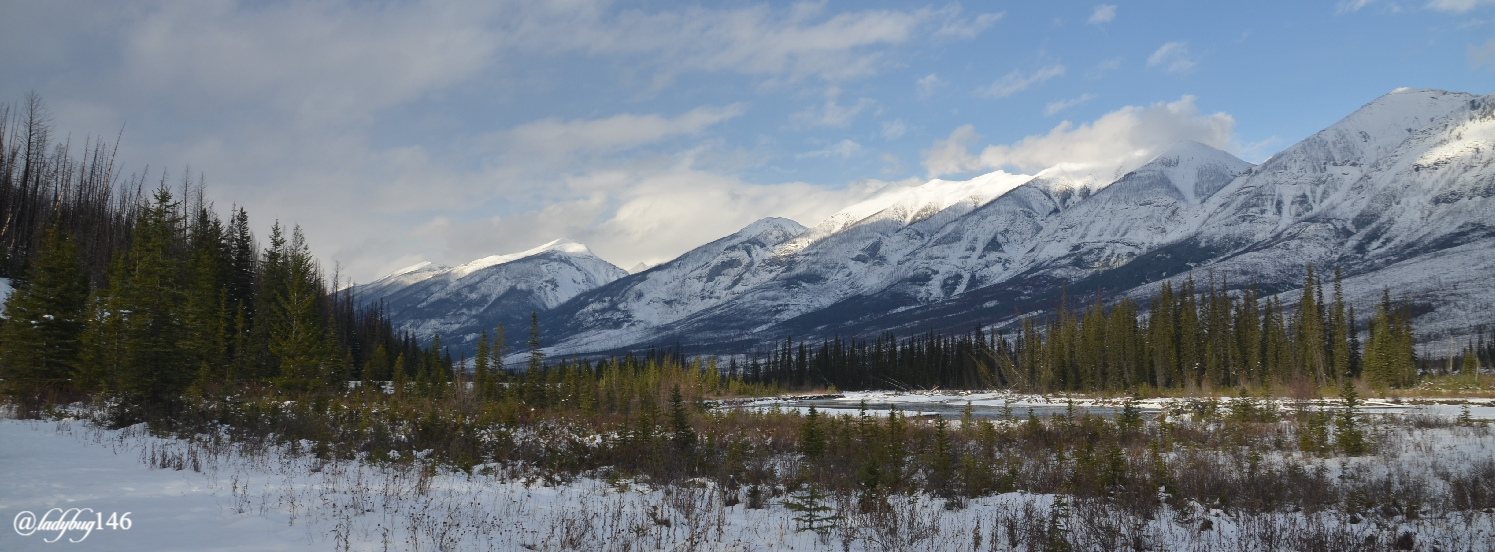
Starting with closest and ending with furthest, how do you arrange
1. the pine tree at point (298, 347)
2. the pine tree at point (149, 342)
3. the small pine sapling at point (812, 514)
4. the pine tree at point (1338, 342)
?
the small pine sapling at point (812, 514), the pine tree at point (149, 342), the pine tree at point (298, 347), the pine tree at point (1338, 342)

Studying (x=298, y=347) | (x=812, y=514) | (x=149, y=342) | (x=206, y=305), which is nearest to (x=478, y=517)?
(x=812, y=514)

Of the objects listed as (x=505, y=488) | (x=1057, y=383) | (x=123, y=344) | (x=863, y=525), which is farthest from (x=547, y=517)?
(x=1057, y=383)

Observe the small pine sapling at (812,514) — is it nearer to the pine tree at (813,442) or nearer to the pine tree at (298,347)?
the pine tree at (813,442)

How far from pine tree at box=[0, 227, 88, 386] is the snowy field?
10.4 meters

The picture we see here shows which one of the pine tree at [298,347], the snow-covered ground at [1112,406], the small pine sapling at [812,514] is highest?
the pine tree at [298,347]

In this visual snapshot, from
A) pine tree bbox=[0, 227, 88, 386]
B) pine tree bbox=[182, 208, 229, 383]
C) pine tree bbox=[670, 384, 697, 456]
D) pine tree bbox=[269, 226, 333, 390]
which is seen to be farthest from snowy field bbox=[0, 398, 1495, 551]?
pine tree bbox=[269, 226, 333, 390]

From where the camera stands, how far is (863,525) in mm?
11031

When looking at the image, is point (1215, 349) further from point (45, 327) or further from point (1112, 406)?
point (45, 327)

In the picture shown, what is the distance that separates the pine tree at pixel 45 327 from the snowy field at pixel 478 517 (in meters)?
10.4

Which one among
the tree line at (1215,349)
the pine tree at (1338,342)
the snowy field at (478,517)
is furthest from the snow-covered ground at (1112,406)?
the pine tree at (1338,342)

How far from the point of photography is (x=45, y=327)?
22500 mm

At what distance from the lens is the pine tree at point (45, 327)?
2164 cm

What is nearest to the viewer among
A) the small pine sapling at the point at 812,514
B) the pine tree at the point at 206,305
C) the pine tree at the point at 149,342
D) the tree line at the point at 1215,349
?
the small pine sapling at the point at 812,514

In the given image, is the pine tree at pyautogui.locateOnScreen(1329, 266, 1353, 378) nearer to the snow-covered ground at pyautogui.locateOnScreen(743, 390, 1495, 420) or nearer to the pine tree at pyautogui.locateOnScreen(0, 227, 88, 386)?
the snow-covered ground at pyautogui.locateOnScreen(743, 390, 1495, 420)
